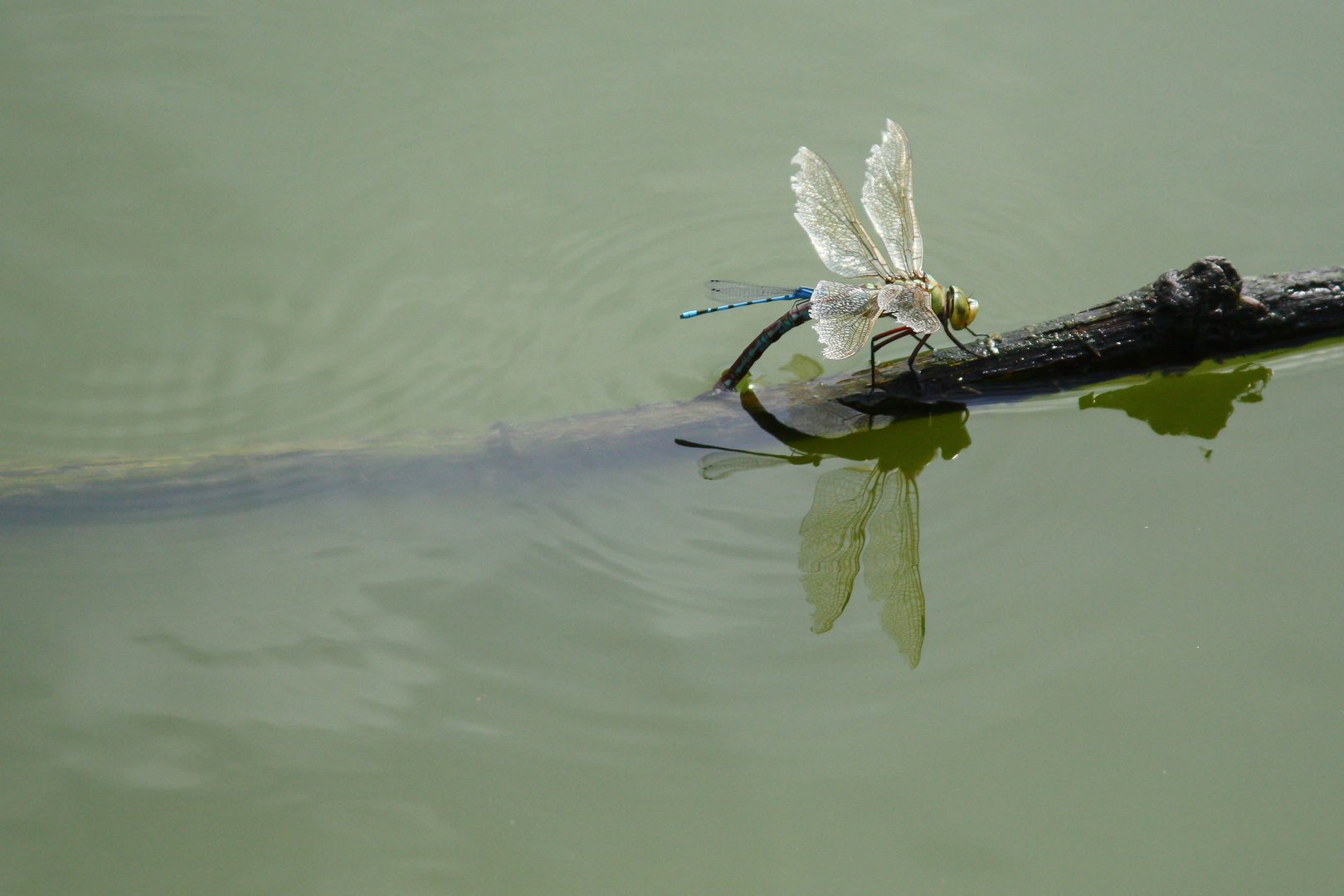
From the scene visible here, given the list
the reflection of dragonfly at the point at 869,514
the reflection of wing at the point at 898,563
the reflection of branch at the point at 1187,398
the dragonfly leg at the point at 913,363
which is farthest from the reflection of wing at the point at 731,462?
the reflection of branch at the point at 1187,398

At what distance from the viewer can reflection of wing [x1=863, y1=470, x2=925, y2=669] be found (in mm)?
2895

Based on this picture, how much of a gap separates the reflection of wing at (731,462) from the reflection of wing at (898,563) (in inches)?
14.4

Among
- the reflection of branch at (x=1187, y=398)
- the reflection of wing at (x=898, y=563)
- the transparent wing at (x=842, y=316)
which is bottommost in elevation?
the reflection of wing at (x=898, y=563)

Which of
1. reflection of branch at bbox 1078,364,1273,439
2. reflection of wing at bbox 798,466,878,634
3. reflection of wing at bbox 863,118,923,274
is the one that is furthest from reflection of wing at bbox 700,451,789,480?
reflection of branch at bbox 1078,364,1273,439

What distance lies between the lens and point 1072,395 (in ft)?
12.0

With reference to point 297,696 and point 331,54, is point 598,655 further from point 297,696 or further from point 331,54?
point 331,54

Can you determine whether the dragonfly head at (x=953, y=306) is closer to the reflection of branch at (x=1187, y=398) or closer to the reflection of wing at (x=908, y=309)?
the reflection of wing at (x=908, y=309)

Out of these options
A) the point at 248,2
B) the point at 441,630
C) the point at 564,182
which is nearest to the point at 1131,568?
the point at 441,630

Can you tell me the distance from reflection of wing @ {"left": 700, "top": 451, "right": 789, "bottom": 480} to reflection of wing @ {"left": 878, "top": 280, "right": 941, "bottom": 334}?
603 mm

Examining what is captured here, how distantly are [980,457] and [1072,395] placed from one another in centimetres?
47

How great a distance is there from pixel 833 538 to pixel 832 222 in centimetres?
105

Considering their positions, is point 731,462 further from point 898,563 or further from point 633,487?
point 898,563

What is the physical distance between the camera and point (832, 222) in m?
3.52

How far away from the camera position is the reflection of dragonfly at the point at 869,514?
9.77 ft
